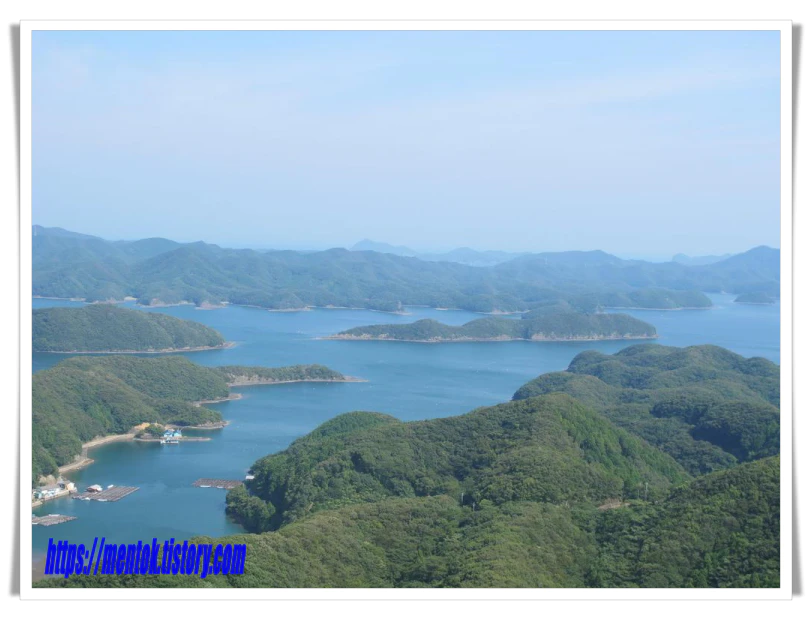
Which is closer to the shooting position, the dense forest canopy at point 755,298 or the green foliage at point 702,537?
the green foliage at point 702,537

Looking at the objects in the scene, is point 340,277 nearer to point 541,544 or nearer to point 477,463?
point 477,463

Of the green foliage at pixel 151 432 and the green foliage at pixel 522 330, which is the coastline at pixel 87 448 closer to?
the green foliage at pixel 151 432

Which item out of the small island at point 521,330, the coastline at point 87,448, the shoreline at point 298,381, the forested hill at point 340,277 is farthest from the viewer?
the forested hill at point 340,277

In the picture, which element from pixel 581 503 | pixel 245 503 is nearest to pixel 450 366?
pixel 245 503

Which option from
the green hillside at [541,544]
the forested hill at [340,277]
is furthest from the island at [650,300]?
the green hillside at [541,544]

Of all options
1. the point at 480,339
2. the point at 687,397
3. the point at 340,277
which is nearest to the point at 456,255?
the point at 340,277
